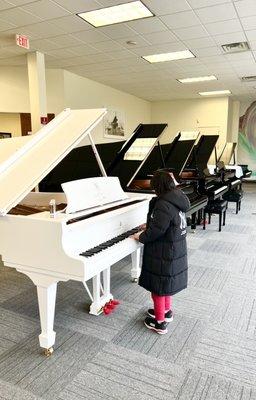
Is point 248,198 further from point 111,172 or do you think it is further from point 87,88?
point 111,172

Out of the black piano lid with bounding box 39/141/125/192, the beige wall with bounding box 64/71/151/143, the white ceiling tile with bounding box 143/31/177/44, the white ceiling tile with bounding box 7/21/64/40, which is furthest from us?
the beige wall with bounding box 64/71/151/143

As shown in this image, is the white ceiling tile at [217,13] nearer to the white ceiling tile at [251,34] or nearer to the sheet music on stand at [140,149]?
the white ceiling tile at [251,34]

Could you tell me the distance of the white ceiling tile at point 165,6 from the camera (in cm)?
399

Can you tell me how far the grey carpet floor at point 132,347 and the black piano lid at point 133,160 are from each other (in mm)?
1196

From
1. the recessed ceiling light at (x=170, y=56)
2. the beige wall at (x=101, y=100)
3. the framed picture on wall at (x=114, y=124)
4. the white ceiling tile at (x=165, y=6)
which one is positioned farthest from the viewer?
the framed picture on wall at (x=114, y=124)

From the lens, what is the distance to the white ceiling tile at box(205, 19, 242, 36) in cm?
462


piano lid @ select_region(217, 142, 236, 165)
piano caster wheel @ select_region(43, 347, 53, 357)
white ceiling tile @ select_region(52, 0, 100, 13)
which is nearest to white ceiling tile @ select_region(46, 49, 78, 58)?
white ceiling tile @ select_region(52, 0, 100, 13)

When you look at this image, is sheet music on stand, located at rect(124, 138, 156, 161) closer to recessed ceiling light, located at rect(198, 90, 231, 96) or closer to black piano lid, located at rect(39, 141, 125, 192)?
black piano lid, located at rect(39, 141, 125, 192)

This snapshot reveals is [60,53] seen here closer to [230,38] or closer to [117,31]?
[117,31]

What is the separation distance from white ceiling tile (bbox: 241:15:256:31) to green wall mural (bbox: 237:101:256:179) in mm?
7999

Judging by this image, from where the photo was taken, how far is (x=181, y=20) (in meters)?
4.54

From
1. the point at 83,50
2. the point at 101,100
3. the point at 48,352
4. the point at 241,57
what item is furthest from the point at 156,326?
the point at 101,100

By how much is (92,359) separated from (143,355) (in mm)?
333

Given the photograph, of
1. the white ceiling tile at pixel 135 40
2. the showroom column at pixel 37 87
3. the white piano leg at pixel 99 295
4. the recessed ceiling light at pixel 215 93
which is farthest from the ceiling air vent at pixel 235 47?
the white piano leg at pixel 99 295
